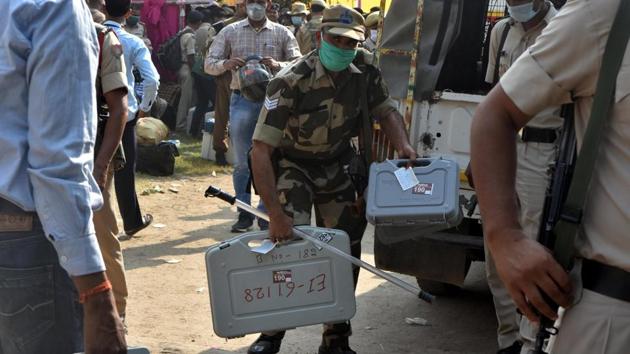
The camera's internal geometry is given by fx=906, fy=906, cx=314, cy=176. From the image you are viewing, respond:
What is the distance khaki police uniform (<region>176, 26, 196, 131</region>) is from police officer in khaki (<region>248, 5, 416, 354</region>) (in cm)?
962

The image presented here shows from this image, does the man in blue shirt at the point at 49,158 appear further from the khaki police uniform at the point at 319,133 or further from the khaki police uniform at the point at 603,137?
the khaki police uniform at the point at 319,133

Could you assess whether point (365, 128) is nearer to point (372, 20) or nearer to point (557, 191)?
point (557, 191)

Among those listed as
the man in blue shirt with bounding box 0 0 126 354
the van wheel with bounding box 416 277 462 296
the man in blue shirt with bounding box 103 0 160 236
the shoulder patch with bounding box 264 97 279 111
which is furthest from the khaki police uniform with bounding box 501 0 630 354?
the van wheel with bounding box 416 277 462 296

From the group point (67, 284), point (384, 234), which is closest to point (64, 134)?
point (67, 284)

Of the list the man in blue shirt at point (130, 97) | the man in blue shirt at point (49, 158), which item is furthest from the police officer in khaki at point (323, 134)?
the man in blue shirt at point (49, 158)

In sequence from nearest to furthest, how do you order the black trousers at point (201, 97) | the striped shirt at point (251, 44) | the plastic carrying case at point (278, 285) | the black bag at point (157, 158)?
the plastic carrying case at point (278, 285), the striped shirt at point (251, 44), the black bag at point (157, 158), the black trousers at point (201, 97)

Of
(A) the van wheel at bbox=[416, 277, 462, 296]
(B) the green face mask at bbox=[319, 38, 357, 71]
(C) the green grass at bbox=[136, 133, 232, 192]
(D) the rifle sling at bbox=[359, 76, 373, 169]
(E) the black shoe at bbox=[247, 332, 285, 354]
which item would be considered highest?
(B) the green face mask at bbox=[319, 38, 357, 71]

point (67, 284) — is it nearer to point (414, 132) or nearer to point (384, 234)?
point (384, 234)

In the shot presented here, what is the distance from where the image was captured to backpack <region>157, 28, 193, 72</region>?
14.8 m

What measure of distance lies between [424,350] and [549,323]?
3.24m

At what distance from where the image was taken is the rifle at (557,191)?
2.27 meters

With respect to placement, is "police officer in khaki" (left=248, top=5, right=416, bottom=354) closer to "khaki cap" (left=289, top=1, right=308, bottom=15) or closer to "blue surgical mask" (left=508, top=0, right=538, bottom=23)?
"blue surgical mask" (left=508, top=0, right=538, bottom=23)

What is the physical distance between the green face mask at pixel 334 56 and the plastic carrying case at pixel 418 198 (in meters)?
0.60

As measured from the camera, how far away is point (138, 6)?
16.1 metres
